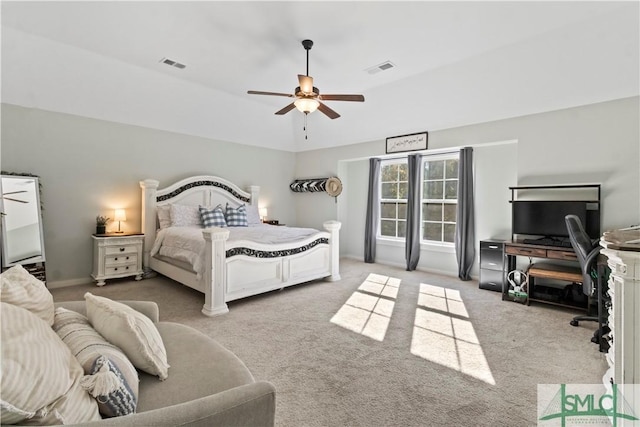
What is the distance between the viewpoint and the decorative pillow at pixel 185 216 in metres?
4.93

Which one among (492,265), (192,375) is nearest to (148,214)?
(192,375)

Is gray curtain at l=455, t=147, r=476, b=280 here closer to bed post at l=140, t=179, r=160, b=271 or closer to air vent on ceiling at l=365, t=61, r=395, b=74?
air vent on ceiling at l=365, t=61, r=395, b=74

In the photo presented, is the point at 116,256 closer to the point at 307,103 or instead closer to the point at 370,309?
the point at 307,103

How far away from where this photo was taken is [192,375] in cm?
137

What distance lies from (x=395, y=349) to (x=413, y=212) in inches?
132

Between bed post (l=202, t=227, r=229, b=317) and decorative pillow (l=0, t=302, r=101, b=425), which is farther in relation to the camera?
bed post (l=202, t=227, r=229, b=317)

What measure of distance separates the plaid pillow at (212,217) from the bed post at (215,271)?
174 cm

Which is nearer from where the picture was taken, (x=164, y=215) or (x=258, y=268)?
(x=258, y=268)

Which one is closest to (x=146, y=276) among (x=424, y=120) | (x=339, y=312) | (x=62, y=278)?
(x=62, y=278)

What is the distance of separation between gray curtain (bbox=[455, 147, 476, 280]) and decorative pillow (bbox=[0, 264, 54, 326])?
5.03 m

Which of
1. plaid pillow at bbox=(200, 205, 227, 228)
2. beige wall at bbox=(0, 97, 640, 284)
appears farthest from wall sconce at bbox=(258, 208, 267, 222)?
plaid pillow at bbox=(200, 205, 227, 228)

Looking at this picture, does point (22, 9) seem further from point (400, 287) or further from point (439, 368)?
point (400, 287)

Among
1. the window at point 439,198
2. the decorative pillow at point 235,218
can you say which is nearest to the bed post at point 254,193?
the decorative pillow at point 235,218

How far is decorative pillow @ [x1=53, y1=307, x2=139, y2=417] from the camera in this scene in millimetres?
980
